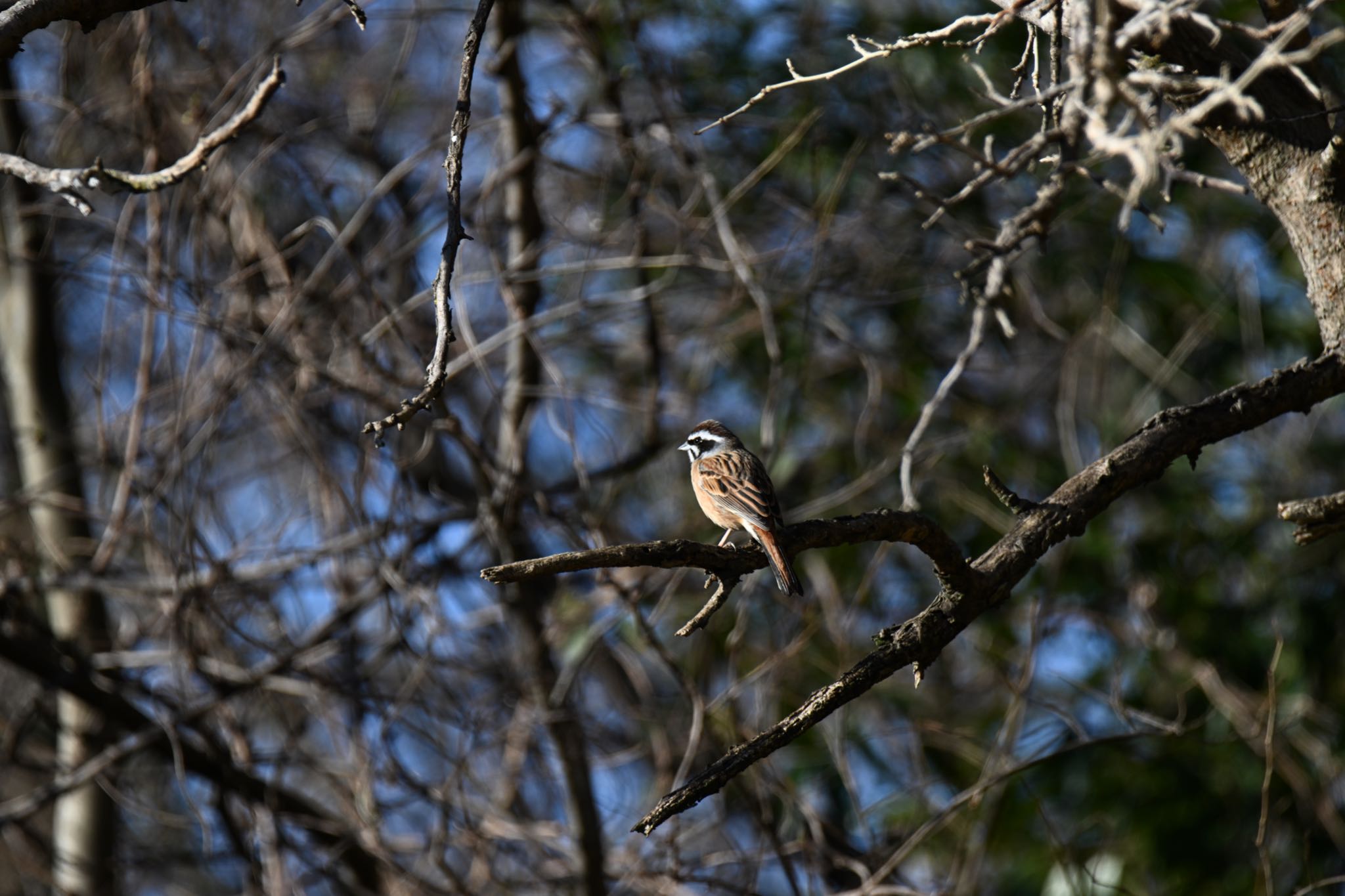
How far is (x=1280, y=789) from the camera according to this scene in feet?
21.2

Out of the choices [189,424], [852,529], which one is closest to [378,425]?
[852,529]

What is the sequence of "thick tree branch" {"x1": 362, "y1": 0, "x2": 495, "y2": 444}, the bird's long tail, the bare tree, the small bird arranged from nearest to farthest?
"thick tree branch" {"x1": 362, "y1": 0, "x2": 495, "y2": 444}
the bird's long tail
the small bird
the bare tree

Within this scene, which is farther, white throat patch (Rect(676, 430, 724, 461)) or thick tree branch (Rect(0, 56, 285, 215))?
white throat patch (Rect(676, 430, 724, 461))

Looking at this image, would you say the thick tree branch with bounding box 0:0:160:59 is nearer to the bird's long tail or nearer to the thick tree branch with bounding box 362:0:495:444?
the thick tree branch with bounding box 362:0:495:444

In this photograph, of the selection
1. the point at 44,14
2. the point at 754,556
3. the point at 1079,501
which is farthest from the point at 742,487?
the point at 44,14

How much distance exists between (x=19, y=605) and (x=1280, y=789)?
5.86 meters

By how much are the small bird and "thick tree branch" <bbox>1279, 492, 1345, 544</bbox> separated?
113 cm

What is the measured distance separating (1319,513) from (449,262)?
1876 mm

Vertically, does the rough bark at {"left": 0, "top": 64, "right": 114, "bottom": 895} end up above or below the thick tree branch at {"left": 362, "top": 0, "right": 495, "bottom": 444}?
above

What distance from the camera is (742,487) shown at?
14.7 feet

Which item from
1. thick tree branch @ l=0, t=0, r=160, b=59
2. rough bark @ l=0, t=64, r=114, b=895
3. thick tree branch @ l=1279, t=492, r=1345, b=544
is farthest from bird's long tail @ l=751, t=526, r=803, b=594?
rough bark @ l=0, t=64, r=114, b=895

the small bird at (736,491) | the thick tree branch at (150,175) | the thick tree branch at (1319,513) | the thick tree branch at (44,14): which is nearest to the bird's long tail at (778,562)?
the small bird at (736,491)

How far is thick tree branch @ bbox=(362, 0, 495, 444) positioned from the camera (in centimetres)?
227

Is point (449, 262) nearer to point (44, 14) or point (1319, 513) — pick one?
point (44, 14)
